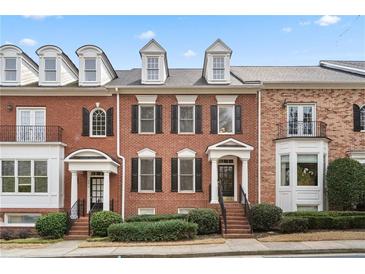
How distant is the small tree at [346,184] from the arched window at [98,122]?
1146 cm

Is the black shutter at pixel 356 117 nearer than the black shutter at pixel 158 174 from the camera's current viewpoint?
No

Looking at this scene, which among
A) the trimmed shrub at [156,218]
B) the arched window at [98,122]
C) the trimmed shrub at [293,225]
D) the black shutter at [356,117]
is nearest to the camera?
the trimmed shrub at [293,225]

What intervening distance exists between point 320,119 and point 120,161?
10343 millimetres

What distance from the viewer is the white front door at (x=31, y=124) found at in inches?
898

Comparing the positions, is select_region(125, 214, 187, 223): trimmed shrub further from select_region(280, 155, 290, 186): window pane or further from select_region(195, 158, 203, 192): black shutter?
select_region(280, 155, 290, 186): window pane

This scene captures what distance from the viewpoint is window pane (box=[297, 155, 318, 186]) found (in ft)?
73.6

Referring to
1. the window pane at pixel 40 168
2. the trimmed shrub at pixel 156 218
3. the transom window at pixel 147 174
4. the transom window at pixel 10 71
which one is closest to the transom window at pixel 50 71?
the transom window at pixel 10 71

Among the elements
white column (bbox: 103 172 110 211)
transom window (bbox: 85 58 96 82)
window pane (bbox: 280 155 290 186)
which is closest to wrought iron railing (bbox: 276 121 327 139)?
window pane (bbox: 280 155 290 186)

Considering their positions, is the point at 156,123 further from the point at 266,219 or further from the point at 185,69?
the point at 266,219

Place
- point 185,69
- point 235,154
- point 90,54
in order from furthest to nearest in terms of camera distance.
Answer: point 185,69
point 90,54
point 235,154

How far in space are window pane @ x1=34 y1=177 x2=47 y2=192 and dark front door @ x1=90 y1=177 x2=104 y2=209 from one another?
229 centimetres

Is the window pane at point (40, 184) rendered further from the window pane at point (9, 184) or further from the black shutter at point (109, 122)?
the black shutter at point (109, 122)

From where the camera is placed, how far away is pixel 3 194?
2203cm

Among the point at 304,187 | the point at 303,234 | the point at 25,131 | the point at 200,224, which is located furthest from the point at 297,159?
the point at 25,131
